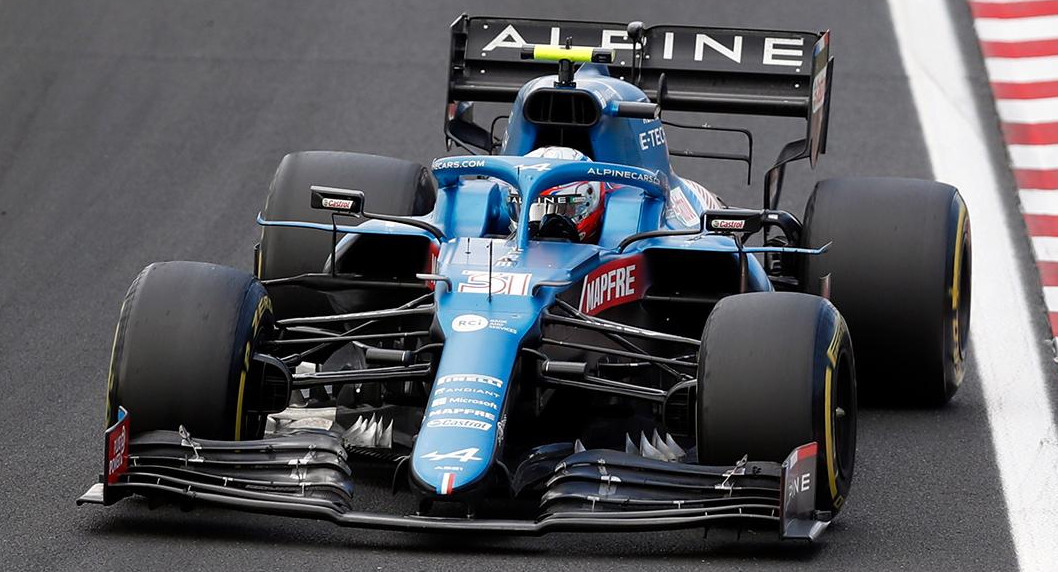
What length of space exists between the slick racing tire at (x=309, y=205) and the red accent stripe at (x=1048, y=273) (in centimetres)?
397

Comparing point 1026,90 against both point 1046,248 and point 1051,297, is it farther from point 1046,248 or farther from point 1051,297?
point 1051,297

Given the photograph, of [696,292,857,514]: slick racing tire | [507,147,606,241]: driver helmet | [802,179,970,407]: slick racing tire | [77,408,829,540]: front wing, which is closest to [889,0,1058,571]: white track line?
[802,179,970,407]: slick racing tire

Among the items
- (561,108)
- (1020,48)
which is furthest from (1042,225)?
(561,108)

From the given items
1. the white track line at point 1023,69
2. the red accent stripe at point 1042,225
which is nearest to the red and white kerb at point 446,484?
the red accent stripe at point 1042,225

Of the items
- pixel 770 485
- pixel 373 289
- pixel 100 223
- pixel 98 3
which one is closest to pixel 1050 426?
pixel 770 485

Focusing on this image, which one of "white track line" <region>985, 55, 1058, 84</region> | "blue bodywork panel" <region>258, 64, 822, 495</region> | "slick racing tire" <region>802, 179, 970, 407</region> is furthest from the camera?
"white track line" <region>985, 55, 1058, 84</region>

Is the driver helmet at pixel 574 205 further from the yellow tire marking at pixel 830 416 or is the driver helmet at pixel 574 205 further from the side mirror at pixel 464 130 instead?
the side mirror at pixel 464 130

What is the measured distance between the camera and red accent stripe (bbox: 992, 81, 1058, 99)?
51.0 ft

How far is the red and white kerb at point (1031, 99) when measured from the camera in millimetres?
13312

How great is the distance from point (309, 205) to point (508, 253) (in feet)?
6.51

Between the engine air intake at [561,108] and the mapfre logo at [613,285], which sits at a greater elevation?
the engine air intake at [561,108]

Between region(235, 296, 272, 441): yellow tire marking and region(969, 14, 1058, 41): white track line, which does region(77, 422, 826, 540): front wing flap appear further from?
region(969, 14, 1058, 41): white track line

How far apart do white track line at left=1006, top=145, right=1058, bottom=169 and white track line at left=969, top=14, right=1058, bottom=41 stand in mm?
1879

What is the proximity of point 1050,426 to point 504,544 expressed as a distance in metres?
3.42
